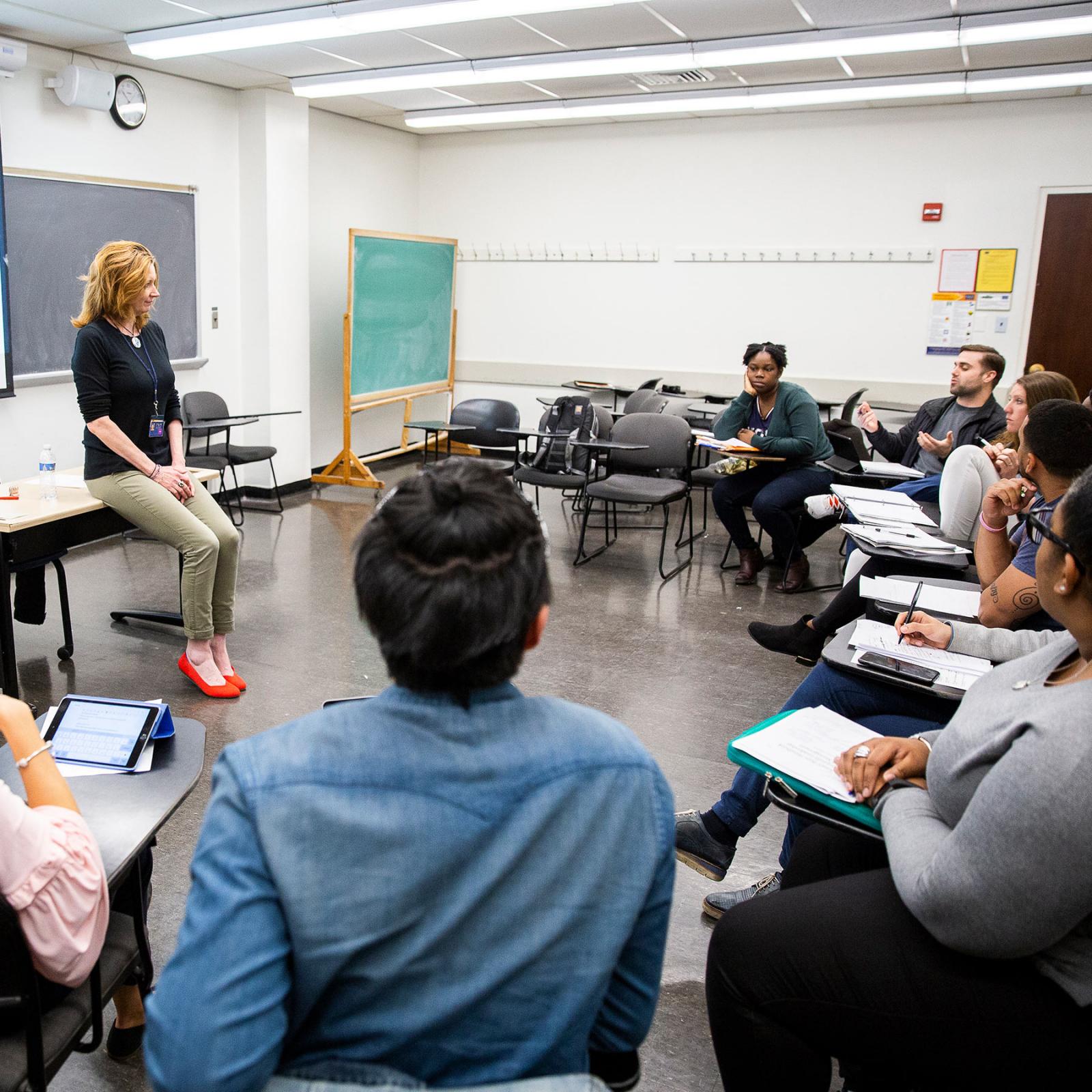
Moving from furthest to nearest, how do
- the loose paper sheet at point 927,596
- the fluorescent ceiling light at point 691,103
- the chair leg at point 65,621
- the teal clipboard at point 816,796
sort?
the fluorescent ceiling light at point 691,103
the chair leg at point 65,621
the loose paper sheet at point 927,596
the teal clipboard at point 816,796

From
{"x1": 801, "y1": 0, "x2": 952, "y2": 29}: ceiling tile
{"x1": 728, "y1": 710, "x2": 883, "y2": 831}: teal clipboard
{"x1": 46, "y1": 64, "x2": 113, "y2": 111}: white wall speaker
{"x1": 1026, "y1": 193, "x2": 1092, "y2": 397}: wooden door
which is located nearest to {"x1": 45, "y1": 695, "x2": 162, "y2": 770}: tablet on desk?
{"x1": 728, "y1": 710, "x2": 883, "y2": 831}: teal clipboard

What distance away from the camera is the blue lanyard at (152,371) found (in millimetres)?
3465

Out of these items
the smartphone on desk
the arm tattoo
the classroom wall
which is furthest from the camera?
the classroom wall

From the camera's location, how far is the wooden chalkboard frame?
7043 mm

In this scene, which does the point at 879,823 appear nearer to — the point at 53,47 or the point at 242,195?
the point at 53,47

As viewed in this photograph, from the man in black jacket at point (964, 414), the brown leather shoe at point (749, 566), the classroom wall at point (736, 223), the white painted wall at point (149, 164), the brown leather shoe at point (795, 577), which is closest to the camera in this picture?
the man in black jacket at point (964, 414)

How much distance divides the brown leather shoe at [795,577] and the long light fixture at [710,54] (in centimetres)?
267

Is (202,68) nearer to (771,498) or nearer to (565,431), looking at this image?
(565,431)

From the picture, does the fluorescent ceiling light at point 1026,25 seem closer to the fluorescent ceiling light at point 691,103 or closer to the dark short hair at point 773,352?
the fluorescent ceiling light at point 691,103

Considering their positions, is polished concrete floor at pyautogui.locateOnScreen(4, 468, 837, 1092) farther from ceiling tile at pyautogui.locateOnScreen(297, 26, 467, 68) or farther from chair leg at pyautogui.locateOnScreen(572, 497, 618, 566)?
ceiling tile at pyautogui.locateOnScreen(297, 26, 467, 68)

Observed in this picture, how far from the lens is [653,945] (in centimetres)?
100

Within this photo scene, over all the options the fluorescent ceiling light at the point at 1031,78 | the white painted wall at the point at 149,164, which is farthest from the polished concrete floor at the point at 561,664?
the fluorescent ceiling light at the point at 1031,78

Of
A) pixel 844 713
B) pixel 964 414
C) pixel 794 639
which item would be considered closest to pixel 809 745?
pixel 844 713

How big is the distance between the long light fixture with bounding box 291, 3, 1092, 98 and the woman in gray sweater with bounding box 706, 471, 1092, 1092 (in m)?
4.32
